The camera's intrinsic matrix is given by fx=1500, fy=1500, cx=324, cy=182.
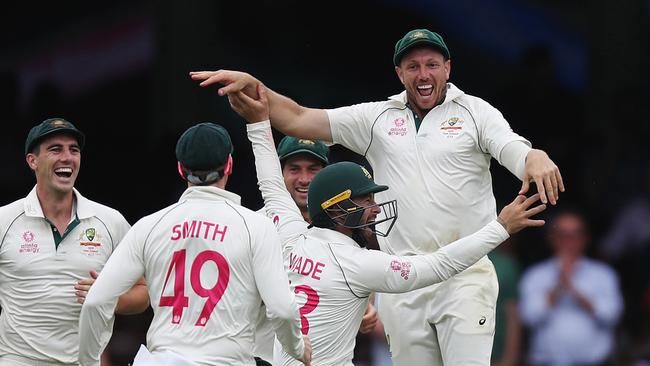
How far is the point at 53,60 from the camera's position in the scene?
38.4 feet

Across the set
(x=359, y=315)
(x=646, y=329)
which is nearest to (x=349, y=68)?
(x=646, y=329)

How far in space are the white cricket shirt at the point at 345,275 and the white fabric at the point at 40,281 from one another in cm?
137

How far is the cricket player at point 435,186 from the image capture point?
712cm

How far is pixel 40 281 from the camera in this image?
7.50 meters

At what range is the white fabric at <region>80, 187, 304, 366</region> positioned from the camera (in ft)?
19.6

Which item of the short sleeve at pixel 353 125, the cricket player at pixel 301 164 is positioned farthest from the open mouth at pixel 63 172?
the short sleeve at pixel 353 125

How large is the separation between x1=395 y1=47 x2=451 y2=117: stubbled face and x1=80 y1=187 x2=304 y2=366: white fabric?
1451mm

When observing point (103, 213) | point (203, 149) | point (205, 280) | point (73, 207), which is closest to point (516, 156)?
point (203, 149)

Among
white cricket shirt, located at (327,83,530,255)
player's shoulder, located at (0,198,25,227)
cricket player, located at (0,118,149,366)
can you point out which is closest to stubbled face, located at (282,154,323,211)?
white cricket shirt, located at (327,83,530,255)

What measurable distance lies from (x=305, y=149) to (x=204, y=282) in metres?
1.93

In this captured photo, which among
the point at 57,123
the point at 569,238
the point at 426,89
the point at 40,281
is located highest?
the point at 426,89

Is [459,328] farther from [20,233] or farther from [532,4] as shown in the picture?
[532,4]

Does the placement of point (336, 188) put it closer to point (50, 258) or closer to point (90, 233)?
point (90, 233)

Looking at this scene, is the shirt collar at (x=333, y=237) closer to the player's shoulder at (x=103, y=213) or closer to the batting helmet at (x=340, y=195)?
the batting helmet at (x=340, y=195)
